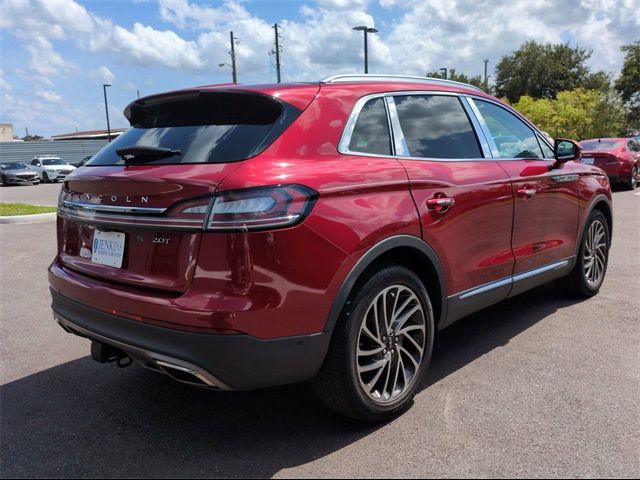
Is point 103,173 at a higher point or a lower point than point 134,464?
higher

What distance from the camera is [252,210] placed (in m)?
2.37

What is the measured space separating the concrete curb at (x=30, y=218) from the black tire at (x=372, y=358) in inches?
411

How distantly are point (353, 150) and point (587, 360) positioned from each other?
2.25 metres

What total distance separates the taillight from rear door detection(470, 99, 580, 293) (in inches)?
81.8

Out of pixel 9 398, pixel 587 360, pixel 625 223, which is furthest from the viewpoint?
pixel 625 223

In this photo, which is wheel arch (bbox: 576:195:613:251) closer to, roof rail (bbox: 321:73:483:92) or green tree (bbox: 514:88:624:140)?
roof rail (bbox: 321:73:483:92)

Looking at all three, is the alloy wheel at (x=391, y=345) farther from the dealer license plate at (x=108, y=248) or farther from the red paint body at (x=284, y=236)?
the dealer license plate at (x=108, y=248)

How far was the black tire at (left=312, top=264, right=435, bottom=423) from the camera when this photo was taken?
8.80ft

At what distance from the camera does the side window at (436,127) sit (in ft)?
10.9

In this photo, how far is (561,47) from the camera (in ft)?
182

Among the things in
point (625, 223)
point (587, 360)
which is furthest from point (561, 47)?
point (587, 360)

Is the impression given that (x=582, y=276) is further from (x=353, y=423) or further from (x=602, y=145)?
(x=602, y=145)

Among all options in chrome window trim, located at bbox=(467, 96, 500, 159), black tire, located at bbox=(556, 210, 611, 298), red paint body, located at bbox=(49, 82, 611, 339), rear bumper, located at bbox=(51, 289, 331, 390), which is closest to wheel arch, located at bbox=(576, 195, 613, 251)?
black tire, located at bbox=(556, 210, 611, 298)

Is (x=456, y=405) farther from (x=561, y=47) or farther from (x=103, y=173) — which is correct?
(x=561, y=47)
